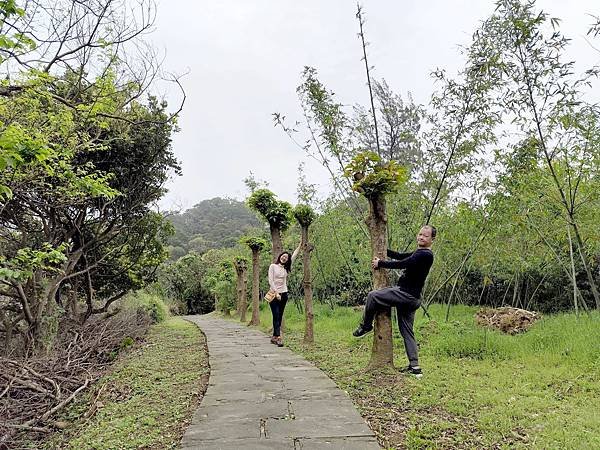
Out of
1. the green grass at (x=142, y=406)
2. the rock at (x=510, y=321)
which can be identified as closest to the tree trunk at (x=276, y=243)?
the green grass at (x=142, y=406)

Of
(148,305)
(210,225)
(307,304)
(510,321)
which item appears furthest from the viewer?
(210,225)

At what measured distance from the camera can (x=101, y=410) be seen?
4.59 m

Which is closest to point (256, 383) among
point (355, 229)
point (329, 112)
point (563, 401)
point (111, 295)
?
point (563, 401)

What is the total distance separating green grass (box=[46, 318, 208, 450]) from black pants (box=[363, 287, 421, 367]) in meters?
1.96

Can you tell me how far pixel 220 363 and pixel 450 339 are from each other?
3.08m

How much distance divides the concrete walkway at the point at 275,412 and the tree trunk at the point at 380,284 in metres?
0.63

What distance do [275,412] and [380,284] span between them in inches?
78.2

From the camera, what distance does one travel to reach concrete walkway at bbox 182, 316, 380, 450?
2.96 m

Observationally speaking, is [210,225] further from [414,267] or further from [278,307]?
[414,267]

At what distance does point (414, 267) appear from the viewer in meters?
4.73

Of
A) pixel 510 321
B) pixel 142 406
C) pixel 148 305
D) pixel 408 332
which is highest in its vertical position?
pixel 408 332

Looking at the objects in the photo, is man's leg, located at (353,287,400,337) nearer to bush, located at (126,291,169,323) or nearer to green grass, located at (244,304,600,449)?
green grass, located at (244,304,600,449)

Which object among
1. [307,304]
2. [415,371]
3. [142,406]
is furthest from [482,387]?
[307,304]

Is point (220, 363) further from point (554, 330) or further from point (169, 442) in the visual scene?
point (554, 330)
